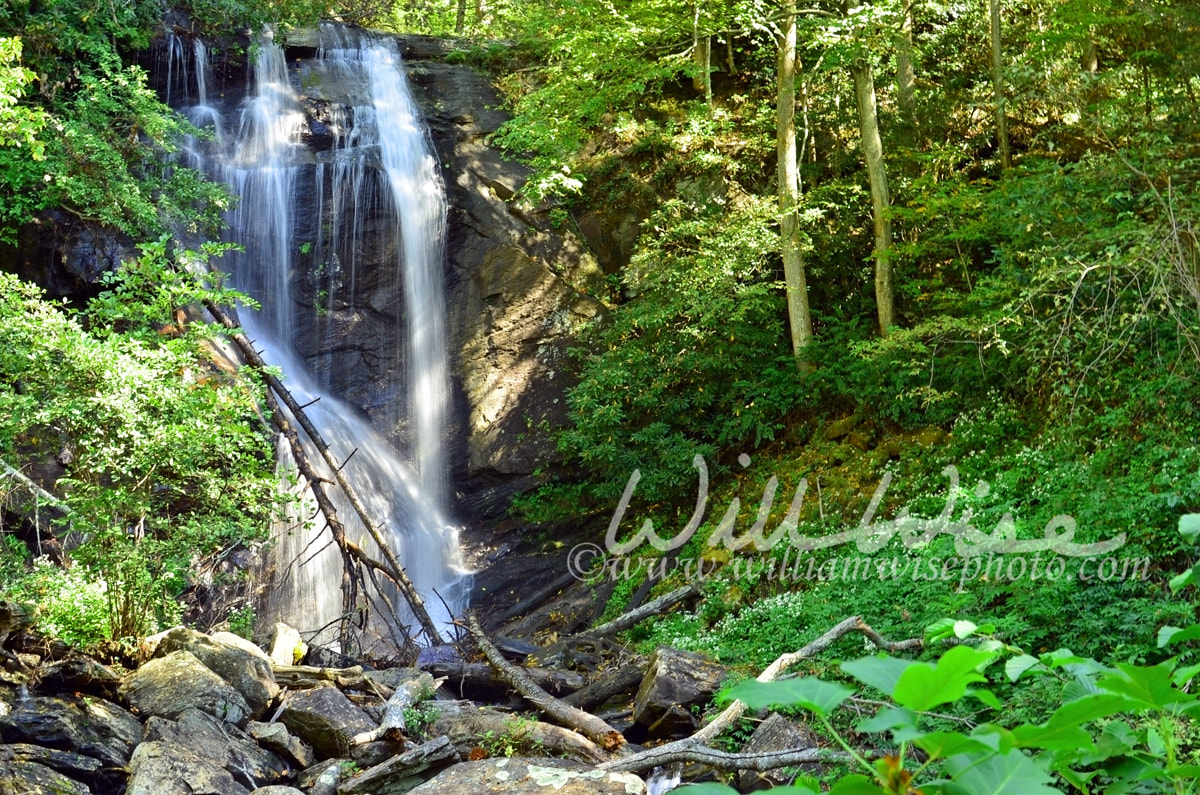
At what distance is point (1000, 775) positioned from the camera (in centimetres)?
88

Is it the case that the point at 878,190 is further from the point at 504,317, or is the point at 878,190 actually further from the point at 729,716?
the point at 729,716

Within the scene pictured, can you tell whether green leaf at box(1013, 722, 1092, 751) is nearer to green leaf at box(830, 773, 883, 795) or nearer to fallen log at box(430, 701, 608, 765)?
green leaf at box(830, 773, 883, 795)

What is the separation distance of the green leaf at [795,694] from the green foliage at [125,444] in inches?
266

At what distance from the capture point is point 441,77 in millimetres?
16281

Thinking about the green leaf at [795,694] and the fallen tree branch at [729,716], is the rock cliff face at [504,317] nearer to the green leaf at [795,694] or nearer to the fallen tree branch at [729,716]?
the fallen tree branch at [729,716]

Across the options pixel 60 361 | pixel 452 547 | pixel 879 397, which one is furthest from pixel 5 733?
pixel 879 397

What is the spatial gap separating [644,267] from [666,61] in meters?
2.64

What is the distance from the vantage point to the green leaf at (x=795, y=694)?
88 cm

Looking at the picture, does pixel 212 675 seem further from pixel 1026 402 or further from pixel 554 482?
pixel 1026 402

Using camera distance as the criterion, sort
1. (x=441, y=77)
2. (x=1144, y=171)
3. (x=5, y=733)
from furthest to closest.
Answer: (x=441, y=77) < (x=1144, y=171) < (x=5, y=733)

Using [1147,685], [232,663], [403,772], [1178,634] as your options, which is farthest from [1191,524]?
[232,663]

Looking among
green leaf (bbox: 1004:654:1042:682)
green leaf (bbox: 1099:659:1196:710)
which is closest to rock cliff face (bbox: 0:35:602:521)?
green leaf (bbox: 1004:654:1042:682)

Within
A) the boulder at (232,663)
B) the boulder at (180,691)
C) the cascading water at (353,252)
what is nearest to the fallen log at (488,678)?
the boulder at (232,663)

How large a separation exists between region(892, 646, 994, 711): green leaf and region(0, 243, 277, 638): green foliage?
6.90 metres
